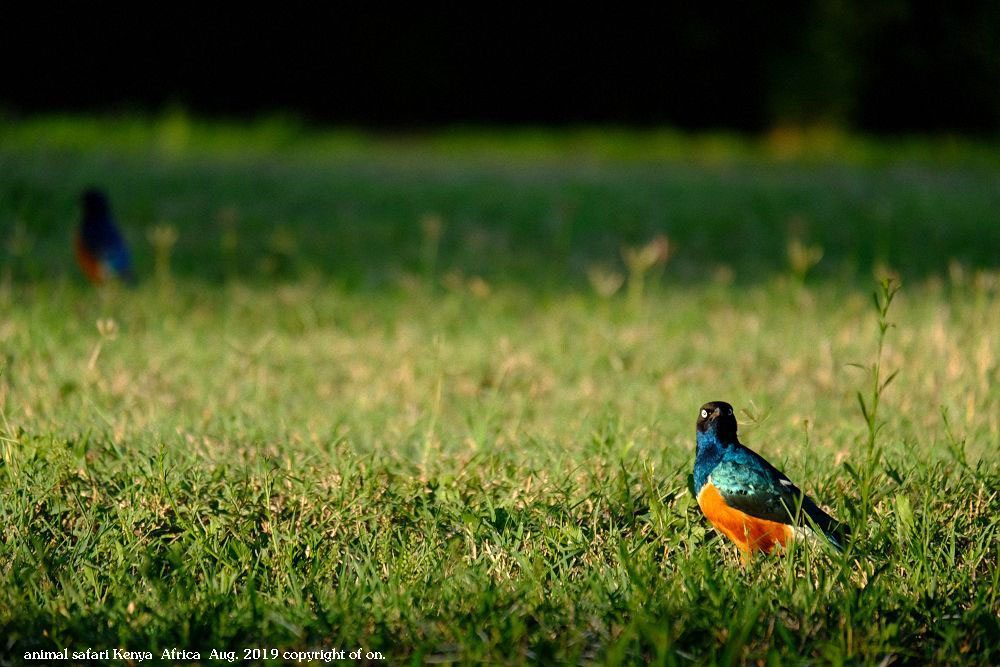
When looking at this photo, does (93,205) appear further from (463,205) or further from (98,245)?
(463,205)

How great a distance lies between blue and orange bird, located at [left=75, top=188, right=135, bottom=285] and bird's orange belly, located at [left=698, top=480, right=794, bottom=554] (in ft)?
11.8

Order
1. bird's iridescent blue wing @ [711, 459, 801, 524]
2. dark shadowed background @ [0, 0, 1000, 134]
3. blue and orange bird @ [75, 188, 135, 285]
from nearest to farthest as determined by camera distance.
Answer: bird's iridescent blue wing @ [711, 459, 801, 524] < blue and orange bird @ [75, 188, 135, 285] < dark shadowed background @ [0, 0, 1000, 134]

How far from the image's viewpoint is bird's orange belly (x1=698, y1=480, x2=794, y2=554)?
8.48ft

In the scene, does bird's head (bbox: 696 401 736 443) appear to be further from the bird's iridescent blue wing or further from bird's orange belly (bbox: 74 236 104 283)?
bird's orange belly (bbox: 74 236 104 283)

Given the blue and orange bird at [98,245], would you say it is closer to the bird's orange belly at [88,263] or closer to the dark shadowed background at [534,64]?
the bird's orange belly at [88,263]

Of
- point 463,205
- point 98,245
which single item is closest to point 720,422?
point 98,245

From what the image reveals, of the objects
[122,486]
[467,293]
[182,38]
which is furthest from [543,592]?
[182,38]

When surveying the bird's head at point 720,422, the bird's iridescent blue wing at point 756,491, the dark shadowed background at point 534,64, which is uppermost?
the dark shadowed background at point 534,64

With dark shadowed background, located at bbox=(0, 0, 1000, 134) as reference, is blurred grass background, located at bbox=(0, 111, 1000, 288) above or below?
below

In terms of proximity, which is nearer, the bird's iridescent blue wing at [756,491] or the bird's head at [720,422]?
the bird's iridescent blue wing at [756,491]

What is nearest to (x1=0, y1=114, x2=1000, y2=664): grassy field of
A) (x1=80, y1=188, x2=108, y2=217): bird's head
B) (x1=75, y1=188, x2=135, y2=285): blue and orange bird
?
(x1=75, y1=188, x2=135, y2=285): blue and orange bird

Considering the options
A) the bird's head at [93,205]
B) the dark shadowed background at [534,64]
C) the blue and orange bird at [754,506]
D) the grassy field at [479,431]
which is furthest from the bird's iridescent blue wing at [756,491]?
the dark shadowed background at [534,64]

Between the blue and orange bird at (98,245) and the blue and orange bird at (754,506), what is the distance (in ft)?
11.7

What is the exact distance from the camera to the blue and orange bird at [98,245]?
5250mm
